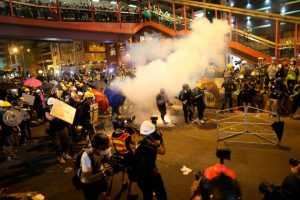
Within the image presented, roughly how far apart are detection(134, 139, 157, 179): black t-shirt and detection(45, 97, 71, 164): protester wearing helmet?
4.01m

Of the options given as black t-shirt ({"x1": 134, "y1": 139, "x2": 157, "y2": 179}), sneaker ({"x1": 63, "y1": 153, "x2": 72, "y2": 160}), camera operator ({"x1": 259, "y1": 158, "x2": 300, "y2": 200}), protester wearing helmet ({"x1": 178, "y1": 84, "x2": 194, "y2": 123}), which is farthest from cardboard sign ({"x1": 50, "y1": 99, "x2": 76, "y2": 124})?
camera operator ({"x1": 259, "y1": 158, "x2": 300, "y2": 200})

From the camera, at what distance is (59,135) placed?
747 cm

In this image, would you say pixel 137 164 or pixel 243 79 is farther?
pixel 243 79

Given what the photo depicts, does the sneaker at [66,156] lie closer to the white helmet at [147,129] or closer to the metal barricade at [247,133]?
the white helmet at [147,129]

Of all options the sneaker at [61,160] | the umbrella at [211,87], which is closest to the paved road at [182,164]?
the sneaker at [61,160]

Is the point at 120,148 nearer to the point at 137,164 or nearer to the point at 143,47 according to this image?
the point at 137,164

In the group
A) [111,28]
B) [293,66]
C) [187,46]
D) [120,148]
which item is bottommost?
[120,148]

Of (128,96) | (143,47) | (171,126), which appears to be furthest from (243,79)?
(143,47)

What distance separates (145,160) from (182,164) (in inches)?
117

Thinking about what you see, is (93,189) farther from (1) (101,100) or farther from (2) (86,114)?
(1) (101,100)

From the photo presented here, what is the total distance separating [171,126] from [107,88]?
3657 mm

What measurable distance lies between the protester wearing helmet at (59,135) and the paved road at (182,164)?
0.34m

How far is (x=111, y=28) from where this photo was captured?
19.1 metres

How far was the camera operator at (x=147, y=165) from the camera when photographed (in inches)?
161
